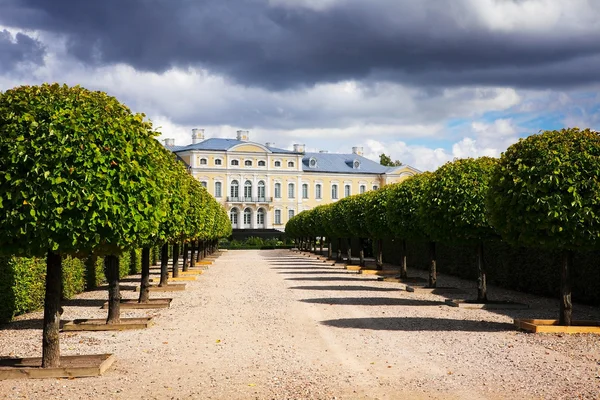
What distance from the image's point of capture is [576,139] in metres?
10.9

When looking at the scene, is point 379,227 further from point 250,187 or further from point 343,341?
point 250,187

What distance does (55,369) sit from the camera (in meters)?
7.48

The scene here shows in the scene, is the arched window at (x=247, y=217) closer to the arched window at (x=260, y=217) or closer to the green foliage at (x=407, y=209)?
the arched window at (x=260, y=217)

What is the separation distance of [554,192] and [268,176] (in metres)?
73.1

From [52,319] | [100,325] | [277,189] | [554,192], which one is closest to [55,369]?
[52,319]

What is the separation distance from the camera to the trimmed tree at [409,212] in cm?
1856

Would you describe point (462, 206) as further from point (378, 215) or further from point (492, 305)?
point (378, 215)

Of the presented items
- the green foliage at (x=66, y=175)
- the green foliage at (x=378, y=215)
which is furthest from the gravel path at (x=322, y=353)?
the green foliage at (x=378, y=215)

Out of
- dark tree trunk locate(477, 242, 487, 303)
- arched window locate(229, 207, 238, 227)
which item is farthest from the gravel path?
arched window locate(229, 207, 238, 227)

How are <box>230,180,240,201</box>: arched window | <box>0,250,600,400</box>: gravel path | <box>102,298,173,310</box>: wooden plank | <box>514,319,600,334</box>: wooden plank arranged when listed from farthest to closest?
<box>230,180,240,201</box>: arched window → <box>102,298,173,310</box>: wooden plank → <box>514,319,600,334</box>: wooden plank → <box>0,250,600,400</box>: gravel path

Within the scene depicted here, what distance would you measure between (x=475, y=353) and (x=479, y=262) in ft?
19.8

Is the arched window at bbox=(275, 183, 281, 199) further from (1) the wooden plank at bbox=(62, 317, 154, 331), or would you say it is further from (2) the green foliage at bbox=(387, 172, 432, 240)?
(1) the wooden plank at bbox=(62, 317, 154, 331)

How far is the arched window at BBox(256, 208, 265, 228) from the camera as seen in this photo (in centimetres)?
8412

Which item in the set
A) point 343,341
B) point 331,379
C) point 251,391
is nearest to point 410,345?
point 343,341
